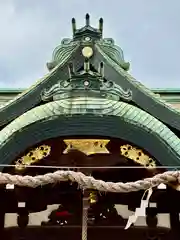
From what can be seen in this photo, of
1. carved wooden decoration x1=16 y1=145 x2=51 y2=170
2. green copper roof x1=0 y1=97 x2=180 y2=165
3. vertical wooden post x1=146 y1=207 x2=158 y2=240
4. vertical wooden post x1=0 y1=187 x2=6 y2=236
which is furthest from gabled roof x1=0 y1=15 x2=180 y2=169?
vertical wooden post x1=146 y1=207 x2=158 y2=240

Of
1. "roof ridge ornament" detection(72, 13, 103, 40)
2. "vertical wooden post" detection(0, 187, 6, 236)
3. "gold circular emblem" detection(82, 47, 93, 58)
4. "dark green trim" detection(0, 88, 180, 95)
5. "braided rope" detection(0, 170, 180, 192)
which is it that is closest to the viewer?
"braided rope" detection(0, 170, 180, 192)

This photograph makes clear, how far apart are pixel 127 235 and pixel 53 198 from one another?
0.98 metres

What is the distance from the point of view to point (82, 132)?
4316 millimetres

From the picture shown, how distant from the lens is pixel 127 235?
5977 mm

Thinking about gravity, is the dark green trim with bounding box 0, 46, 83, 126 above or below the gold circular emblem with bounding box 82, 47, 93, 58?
below

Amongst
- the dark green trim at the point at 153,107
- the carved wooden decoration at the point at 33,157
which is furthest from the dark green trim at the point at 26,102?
the dark green trim at the point at 153,107

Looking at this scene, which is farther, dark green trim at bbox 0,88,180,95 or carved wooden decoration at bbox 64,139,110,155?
dark green trim at bbox 0,88,180,95

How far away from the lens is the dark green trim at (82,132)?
14.1ft

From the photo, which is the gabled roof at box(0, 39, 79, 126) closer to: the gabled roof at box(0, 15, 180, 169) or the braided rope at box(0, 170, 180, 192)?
the gabled roof at box(0, 15, 180, 169)

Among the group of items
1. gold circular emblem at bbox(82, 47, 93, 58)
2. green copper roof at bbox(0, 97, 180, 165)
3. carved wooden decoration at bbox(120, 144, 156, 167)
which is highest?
gold circular emblem at bbox(82, 47, 93, 58)

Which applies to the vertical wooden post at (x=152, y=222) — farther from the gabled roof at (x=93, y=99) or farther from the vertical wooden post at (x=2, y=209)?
the vertical wooden post at (x=2, y=209)

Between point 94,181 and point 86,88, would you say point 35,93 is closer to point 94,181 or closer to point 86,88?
point 86,88

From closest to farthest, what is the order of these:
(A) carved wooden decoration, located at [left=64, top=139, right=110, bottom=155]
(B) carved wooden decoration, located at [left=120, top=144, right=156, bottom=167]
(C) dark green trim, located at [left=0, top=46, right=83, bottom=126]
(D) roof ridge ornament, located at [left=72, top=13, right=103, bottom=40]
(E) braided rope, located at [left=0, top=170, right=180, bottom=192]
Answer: (E) braided rope, located at [left=0, top=170, right=180, bottom=192]
(B) carved wooden decoration, located at [left=120, top=144, right=156, bottom=167]
(A) carved wooden decoration, located at [left=64, top=139, right=110, bottom=155]
(C) dark green trim, located at [left=0, top=46, right=83, bottom=126]
(D) roof ridge ornament, located at [left=72, top=13, right=103, bottom=40]

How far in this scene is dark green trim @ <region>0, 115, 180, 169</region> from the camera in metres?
4.29
